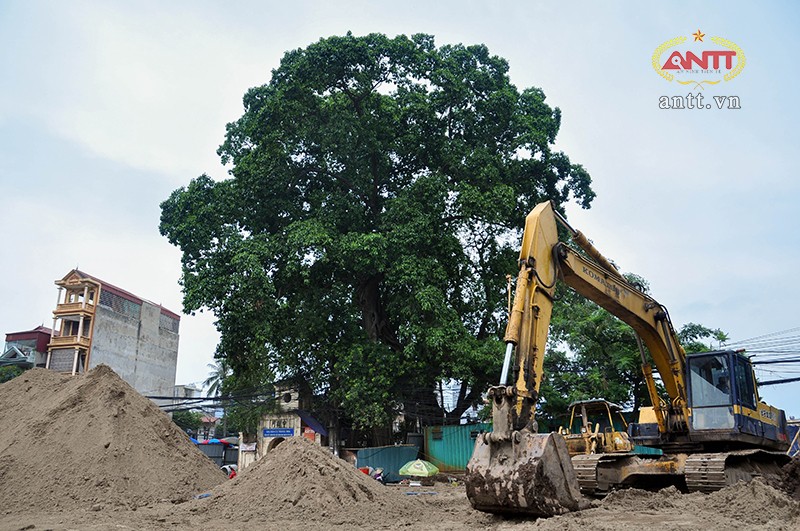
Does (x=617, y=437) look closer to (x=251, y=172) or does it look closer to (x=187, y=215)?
(x=251, y=172)

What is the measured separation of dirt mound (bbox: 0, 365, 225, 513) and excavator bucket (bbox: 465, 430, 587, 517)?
7347 mm

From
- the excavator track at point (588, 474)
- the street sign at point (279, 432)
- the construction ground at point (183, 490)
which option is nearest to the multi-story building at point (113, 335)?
the street sign at point (279, 432)

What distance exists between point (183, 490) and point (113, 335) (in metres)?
29.9

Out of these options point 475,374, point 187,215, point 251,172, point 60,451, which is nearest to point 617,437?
point 475,374

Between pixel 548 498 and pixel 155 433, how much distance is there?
10.0 metres

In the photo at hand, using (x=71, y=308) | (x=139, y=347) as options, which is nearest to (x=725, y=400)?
(x=71, y=308)

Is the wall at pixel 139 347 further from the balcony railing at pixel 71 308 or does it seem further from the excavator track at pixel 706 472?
the excavator track at pixel 706 472

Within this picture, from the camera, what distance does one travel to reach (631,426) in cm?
1159

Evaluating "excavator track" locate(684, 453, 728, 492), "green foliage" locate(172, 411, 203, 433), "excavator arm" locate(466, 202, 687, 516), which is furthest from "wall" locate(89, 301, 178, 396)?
"excavator track" locate(684, 453, 728, 492)

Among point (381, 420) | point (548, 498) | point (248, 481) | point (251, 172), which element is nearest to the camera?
point (548, 498)

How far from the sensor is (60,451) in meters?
12.2

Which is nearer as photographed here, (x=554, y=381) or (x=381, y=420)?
(x=381, y=420)

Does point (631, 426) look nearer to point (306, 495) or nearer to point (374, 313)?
point (306, 495)

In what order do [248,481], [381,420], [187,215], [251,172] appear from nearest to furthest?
1. [248,481]
2. [381,420]
3. [251,172]
4. [187,215]
